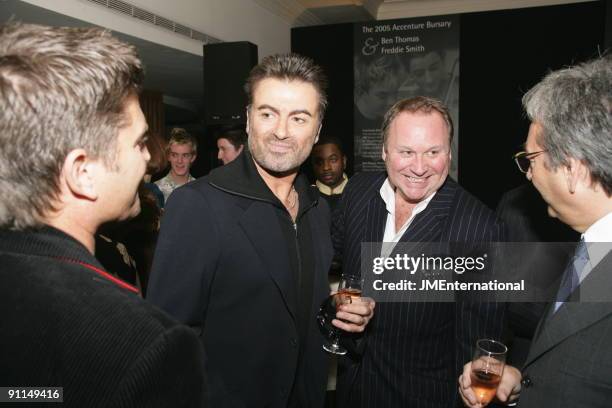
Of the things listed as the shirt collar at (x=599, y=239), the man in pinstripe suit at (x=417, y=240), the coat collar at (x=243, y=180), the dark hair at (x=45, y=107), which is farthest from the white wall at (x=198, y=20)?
the shirt collar at (x=599, y=239)

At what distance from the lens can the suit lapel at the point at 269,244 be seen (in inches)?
64.2

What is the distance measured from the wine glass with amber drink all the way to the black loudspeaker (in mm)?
3362

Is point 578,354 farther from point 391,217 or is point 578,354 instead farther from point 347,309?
point 391,217

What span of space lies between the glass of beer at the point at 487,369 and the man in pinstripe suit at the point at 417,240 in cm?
28

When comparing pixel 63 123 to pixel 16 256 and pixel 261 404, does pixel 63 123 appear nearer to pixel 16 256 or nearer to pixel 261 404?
pixel 16 256

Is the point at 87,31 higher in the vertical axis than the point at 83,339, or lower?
higher

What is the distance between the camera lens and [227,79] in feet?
16.0

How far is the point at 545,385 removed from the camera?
125 cm

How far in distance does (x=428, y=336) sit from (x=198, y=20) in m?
4.78

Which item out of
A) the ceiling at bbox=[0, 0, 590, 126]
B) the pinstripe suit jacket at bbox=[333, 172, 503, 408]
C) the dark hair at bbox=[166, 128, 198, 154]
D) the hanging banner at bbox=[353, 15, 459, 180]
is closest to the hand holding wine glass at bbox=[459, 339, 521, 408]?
the pinstripe suit jacket at bbox=[333, 172, 503, 408]

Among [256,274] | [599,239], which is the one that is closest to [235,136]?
[256,274]

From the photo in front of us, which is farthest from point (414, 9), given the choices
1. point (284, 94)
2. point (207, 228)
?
point (207, 228)

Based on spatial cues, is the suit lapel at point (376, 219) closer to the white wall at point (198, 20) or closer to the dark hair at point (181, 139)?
the white wall at point (198, 20)

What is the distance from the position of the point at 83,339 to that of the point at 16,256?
196 millimetres
